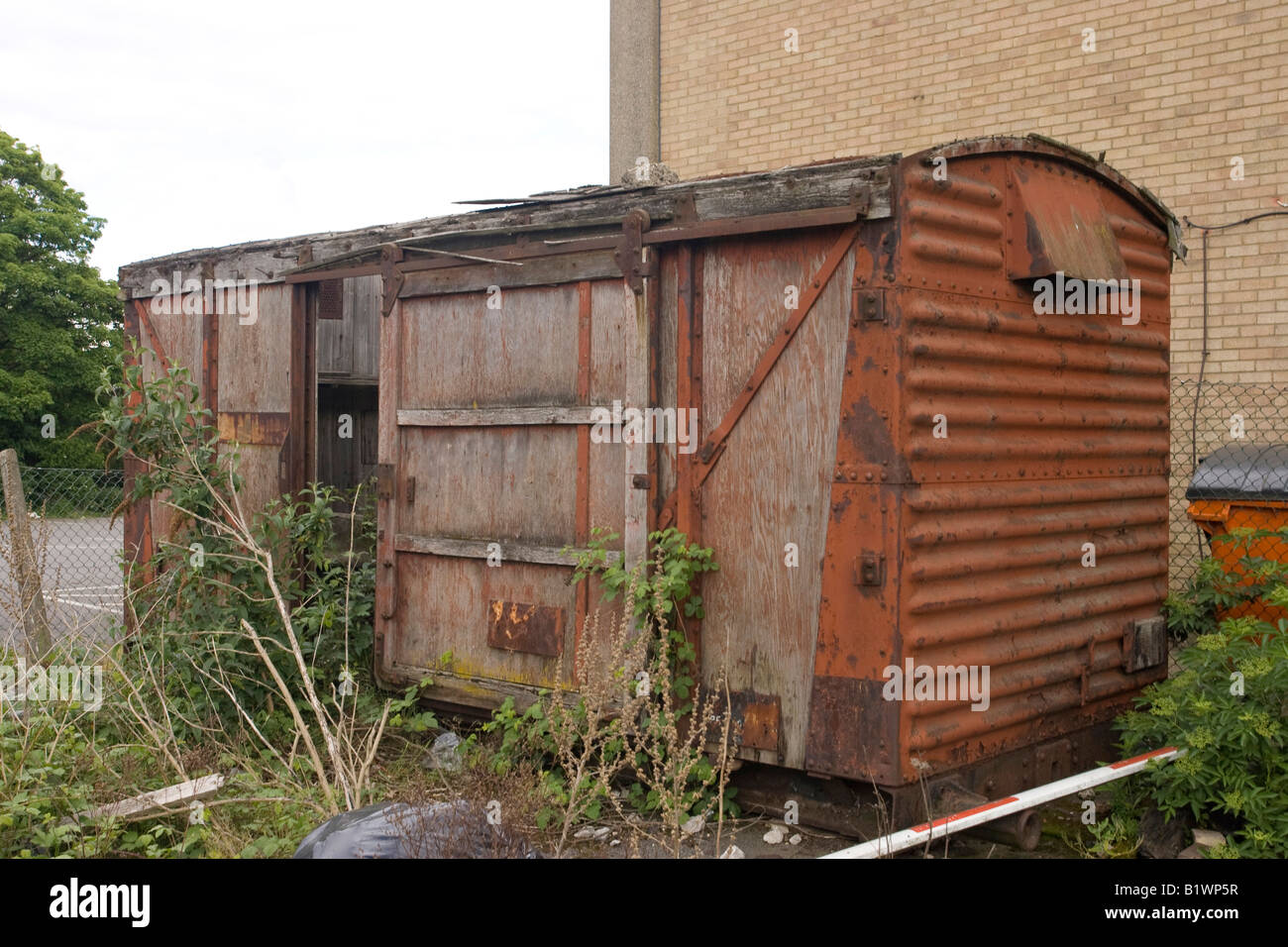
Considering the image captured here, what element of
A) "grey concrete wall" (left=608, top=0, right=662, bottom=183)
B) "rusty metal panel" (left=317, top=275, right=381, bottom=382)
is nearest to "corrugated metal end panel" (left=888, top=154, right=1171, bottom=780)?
"rusty metal panel" (left=317, top=275, right=381, bottom=382)

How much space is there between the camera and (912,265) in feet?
16.6

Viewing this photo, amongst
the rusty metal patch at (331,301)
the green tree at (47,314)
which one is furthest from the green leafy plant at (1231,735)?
the green tree at (47,314)

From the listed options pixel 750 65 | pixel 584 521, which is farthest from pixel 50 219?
pixel 584 521

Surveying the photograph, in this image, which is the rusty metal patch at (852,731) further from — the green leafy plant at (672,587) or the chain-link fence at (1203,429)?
the chain-link fence at (1203,429)

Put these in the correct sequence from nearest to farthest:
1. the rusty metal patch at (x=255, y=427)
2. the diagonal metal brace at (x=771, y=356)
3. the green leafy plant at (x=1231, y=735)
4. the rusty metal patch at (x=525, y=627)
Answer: the green leafy plant at (x=1231, y=735)
the diagonal metal brace at (x=771, y=356)
the rusty metal patch at (x=525, y=627)
the rusty metal patch at (x=255, y=427)

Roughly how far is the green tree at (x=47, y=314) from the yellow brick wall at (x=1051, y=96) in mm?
20132

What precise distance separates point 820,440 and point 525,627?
6.92 feet

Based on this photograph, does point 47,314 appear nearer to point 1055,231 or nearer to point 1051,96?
point 1051,96

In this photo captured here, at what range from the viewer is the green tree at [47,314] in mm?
27531

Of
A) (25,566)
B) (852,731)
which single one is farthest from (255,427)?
(852,731)

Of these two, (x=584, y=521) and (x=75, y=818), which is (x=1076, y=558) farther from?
(x=75, y=818)

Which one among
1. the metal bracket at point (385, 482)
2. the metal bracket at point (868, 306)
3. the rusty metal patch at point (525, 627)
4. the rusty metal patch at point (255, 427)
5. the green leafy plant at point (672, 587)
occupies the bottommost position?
the rusty metal patch at point (525, 627)

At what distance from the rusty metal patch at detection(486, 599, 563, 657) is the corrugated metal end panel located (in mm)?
2052

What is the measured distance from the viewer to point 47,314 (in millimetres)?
29547
